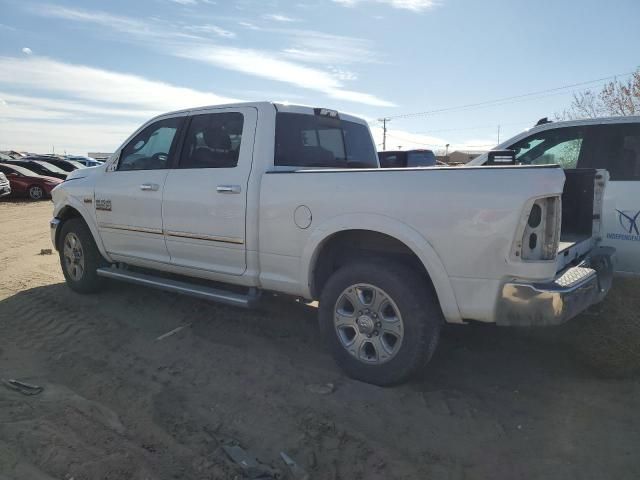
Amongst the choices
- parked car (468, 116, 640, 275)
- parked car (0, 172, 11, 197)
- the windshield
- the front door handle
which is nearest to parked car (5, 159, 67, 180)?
parked car (0, 172, 11, 197)

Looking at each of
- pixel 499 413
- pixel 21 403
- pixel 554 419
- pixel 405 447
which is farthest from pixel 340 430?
pixel 21 403

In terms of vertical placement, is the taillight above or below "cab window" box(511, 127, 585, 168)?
below

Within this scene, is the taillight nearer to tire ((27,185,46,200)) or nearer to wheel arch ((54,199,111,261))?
wheel arch ((54,199,111,261))

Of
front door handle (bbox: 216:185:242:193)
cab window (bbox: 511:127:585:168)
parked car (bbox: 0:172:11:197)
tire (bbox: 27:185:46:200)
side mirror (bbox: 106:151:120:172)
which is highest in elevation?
cab window (bbox: 511:127:585:168)

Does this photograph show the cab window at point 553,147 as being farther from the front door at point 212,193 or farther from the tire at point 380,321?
the front door at point 212,193

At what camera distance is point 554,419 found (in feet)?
10.6

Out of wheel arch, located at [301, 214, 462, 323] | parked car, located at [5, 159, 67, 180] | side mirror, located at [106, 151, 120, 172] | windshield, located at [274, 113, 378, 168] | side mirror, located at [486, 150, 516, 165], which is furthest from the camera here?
parked car, located at [5, 159, 67, 180]

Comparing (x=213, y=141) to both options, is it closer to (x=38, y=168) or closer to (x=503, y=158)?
(x=503, y=158)

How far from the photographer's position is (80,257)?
19.7 ft

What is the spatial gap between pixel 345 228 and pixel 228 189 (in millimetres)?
1224

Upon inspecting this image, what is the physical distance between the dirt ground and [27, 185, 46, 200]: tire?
17395 millimetres

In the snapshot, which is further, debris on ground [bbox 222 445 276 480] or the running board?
the running board

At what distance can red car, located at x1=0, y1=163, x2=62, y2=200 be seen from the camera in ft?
65.8

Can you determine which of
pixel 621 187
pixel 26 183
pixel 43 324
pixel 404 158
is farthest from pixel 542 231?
pixel 26 183
